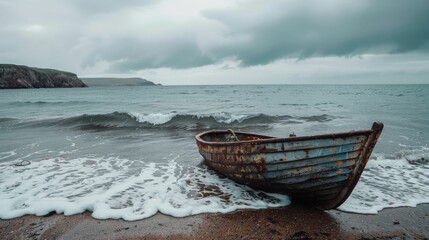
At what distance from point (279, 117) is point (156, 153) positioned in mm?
13198

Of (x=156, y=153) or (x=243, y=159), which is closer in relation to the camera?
(x=243, y=159)

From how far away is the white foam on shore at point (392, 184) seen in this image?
5.77m

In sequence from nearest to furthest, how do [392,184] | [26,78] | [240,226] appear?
[240,226], [392,184], [26,78]

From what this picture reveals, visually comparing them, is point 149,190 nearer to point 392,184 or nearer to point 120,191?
point 120,191

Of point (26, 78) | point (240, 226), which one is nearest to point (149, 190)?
point (240, 226)

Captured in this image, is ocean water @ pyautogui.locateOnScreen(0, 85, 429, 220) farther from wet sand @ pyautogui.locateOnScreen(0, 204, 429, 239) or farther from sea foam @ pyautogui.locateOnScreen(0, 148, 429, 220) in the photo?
wet sand @ pyautogui.locateOnScreen(0, 204, 429, 239)

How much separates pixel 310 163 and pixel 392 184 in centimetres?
366

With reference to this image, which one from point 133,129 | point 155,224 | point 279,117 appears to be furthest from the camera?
point 279,117

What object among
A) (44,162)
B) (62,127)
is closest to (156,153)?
(44,162)

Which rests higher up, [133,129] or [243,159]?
[243,159]

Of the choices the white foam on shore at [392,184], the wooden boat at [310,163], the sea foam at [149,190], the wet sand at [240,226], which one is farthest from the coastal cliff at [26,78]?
the white foam on shore at [392,184]

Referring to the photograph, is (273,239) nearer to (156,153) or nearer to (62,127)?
(156,153)

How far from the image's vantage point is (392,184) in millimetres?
7012

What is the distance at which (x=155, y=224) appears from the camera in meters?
4.81
